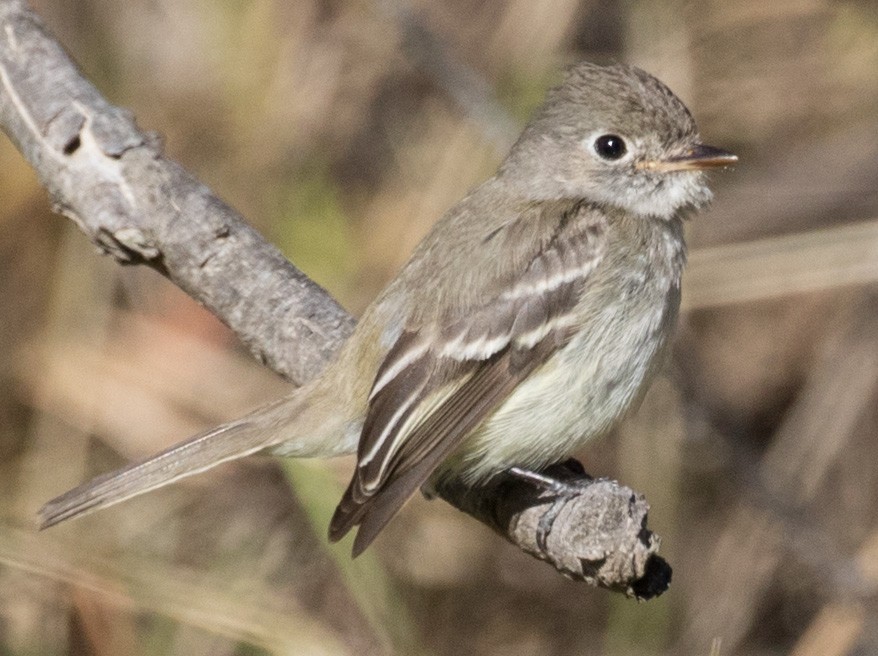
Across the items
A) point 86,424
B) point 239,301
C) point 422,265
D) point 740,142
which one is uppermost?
point 740,142

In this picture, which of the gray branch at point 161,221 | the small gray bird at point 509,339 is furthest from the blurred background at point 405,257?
the small gray bird at point 509,339

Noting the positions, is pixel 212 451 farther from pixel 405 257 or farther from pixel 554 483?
pixel 405 257

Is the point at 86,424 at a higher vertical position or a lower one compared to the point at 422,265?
lower

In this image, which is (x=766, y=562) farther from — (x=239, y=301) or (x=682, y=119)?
(x=239, y=301)

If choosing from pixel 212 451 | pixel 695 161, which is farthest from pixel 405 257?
pixel 212 451

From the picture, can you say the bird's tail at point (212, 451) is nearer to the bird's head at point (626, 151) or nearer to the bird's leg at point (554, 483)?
the bird's leg at point (554, 483)

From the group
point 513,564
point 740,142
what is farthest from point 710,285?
point 513,564
